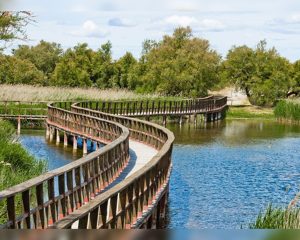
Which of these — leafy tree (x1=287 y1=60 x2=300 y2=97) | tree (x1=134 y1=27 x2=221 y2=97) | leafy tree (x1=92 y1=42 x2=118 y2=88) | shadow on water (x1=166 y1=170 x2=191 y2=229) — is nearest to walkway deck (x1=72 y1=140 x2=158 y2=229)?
shadow on water (x1=166 y1=170 x2=191 y2=229)

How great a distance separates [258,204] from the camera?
16.9 m

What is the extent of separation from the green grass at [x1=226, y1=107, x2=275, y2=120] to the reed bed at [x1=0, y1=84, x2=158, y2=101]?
316 inches

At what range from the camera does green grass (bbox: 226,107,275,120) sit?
54.2m

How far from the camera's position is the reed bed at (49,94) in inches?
1688

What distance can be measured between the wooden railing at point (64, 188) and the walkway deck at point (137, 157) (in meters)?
0.17

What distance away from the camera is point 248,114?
5544 cm

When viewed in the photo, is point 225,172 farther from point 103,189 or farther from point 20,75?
point 20,75

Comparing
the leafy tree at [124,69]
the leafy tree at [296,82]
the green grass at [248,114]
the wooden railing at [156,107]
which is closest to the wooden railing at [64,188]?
the wooden railing at [156,107]

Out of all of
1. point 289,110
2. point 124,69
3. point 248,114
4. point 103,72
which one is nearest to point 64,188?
point 289,110

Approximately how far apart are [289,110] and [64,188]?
4318 cm

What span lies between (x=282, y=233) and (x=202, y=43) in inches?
2545

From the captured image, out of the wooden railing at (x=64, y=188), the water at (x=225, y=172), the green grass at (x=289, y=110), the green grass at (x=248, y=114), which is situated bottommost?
the water at (x=225, y=172)

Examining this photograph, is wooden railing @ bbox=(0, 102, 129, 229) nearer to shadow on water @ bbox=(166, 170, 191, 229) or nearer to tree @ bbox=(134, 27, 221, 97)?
shadow on water @ bbox=(166, 170, 191, 229)

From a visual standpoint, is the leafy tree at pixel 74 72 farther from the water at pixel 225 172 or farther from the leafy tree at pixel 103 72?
the water at pixel 225 172
